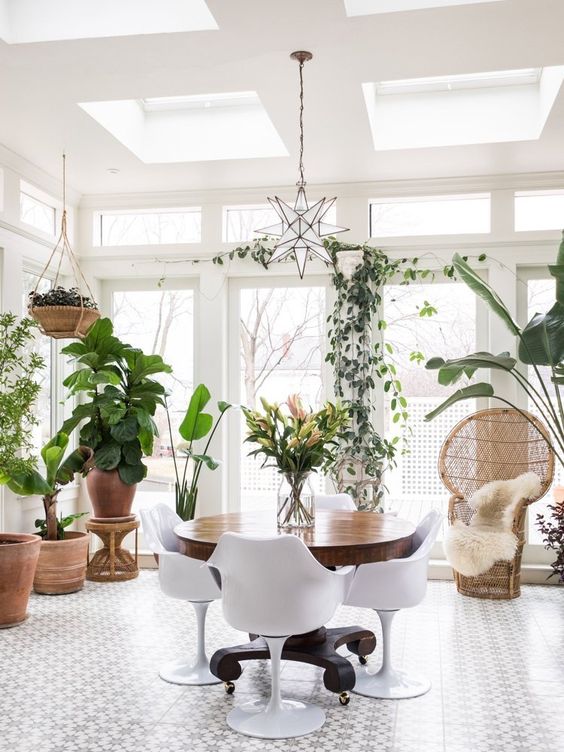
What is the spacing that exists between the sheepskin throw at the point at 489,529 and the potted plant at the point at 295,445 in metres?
1.81

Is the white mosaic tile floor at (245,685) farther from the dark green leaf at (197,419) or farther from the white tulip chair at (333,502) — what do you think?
the dark green leaf at (197,419)

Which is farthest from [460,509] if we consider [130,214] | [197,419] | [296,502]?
[130,214]

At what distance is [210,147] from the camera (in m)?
5.33

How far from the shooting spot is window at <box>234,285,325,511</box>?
6203 mm

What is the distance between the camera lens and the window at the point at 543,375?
5.74 metres

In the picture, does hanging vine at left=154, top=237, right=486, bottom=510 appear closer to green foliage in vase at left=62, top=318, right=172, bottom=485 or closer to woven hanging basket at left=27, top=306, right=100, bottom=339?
green foliage in vase at left=62, top=318, right=172, bottom=485

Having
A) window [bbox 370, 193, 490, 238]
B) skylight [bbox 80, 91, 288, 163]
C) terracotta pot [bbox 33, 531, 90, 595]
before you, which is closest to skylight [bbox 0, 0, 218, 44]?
skylight [bbox 80, 91, 288, 163]

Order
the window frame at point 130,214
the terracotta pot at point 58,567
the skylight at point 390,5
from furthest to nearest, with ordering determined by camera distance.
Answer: the window frame at point 130,214 < the terracotta pot at point 58,567 < the skylight at point 390,5

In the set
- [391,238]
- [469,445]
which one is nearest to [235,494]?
[469,445]

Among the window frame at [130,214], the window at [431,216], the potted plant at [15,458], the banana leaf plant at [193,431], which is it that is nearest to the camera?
the potted plant at [15,458]

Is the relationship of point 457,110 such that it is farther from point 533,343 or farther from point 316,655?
point 316,655

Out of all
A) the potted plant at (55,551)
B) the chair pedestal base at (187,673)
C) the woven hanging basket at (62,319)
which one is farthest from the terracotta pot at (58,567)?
the chair pedestal base at (187,673)

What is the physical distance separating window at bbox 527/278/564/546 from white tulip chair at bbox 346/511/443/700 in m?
2.46

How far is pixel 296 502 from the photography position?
3.61m
